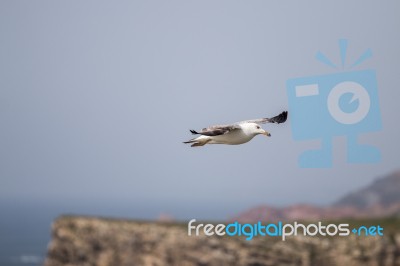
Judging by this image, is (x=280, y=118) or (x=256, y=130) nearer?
(x=256, y=130)

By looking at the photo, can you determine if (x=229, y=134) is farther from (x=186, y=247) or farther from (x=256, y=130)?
(x=186, y=247)

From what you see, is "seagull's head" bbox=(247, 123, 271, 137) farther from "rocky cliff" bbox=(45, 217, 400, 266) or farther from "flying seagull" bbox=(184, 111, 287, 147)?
"rocky cliff" bbox=(45, 217, 400, 266)

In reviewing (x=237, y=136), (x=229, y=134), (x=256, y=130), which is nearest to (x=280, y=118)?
(x=256, y=130)

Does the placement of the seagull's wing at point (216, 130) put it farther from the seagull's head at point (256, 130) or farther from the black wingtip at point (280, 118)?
the black wingtip at point (280, 118)

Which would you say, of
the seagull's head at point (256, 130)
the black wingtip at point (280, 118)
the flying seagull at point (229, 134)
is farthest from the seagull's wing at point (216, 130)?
the black wingtip at point (280, 118)

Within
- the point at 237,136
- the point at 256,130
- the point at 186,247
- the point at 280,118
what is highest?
the point at 280,118

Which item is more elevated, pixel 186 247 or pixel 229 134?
pixel 229 134

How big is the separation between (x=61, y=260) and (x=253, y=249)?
417 inches

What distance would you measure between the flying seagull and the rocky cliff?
955 inches

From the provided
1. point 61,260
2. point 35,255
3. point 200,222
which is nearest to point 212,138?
point 200,222

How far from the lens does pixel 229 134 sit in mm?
18781

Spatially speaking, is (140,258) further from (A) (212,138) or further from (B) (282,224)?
(A) (212,138)

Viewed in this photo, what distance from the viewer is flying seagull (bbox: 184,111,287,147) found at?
1831 cm

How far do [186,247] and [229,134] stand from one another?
2551 cm
